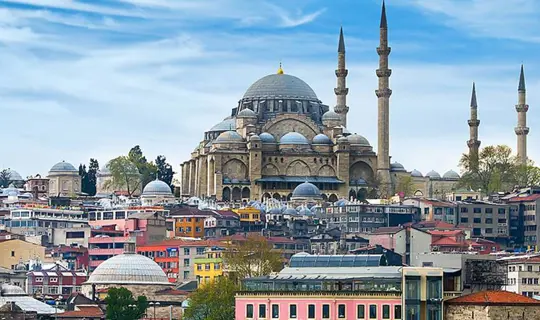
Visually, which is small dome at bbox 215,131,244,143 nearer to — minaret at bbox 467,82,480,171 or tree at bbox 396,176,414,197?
tree at bbox 396,176,414,197

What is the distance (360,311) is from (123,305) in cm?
2427

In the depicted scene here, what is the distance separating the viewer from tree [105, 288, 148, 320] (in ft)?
271

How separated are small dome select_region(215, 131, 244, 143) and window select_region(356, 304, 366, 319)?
82357 mm

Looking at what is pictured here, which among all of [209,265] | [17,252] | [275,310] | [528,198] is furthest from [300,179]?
[275,310]

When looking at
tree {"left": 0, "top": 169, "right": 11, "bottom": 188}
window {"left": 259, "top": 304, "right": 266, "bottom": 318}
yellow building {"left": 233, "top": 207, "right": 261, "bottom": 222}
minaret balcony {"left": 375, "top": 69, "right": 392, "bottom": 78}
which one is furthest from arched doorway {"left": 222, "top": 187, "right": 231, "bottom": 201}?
window {"left": 259, "top": 304, "right": 266, "bottom": 318}

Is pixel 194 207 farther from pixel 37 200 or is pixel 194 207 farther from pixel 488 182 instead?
pixel 488 182

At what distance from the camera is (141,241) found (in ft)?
373

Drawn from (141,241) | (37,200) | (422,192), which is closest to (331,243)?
(141,241)

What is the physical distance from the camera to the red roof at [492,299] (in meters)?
57.8

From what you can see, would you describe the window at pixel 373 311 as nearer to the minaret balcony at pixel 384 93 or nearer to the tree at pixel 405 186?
the minaret balcony at pixel 384 93

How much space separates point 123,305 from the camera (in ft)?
275

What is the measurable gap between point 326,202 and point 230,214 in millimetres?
13429

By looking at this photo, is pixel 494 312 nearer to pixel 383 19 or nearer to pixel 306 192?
pixel 306 192

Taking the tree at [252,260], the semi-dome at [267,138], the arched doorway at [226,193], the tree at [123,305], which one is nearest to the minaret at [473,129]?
the semi-dome at [267,138]
